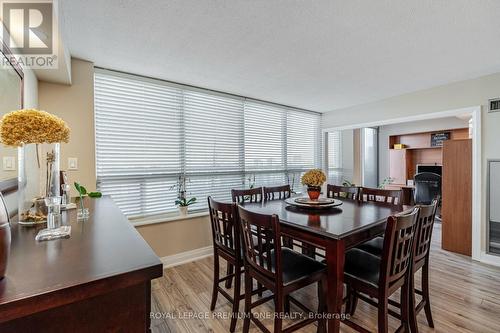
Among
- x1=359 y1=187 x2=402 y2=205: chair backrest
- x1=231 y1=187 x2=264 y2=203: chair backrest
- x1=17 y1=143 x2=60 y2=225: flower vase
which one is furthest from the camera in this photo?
x1=231 y1=187 x2=264 y2=203: chair backrest

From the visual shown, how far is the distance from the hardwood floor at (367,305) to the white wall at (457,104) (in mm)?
788

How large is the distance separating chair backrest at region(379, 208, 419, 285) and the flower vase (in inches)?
74.8

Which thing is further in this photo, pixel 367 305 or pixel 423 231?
pixel 367 305

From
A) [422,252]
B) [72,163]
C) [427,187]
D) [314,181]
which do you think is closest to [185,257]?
[72,163]

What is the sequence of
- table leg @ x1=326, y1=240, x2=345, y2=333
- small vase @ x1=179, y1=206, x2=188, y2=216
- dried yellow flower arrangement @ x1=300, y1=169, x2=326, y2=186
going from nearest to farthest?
table leg @ x1=326, y1=240, x2=345, y2=333 → dried yellow flower arrangement @ x1=300, y1=169, x2=326, y2=186 → small vase @ x1=179, y1=206, x2=188, y2=216

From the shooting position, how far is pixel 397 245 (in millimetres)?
1436

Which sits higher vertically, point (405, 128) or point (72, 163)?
point (405, 128)

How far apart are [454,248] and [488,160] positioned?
1.27 meters

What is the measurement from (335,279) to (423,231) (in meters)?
0.78

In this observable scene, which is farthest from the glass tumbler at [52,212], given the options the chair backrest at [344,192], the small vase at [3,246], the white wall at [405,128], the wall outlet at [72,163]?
the white wall at [405,128]

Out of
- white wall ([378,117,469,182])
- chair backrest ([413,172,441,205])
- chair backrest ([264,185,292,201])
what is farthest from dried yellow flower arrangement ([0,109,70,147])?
white wall ([378,117,469,182])

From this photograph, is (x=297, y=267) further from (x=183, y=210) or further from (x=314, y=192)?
(x=183, y=210)

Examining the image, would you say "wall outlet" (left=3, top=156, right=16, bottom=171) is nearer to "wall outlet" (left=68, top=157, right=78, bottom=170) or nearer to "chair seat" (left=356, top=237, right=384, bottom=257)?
"wall outlet" (left=68, top=157, right=78, bottom=170)

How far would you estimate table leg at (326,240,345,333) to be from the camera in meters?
1.45
